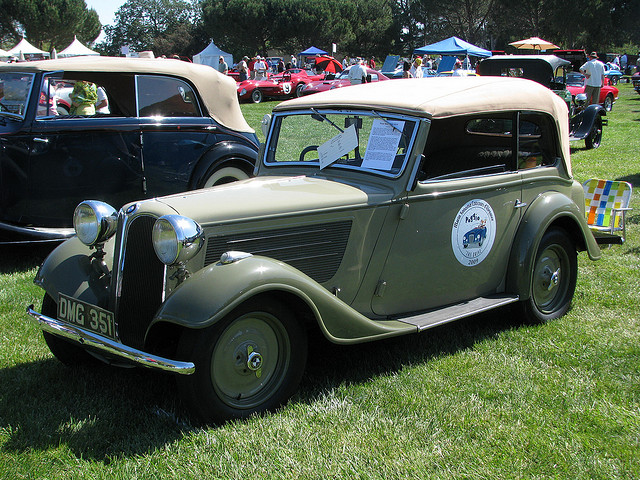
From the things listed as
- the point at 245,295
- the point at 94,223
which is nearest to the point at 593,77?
the point at 94,223

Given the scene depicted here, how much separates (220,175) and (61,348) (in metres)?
3.74

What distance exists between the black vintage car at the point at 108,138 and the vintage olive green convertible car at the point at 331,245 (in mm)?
2297

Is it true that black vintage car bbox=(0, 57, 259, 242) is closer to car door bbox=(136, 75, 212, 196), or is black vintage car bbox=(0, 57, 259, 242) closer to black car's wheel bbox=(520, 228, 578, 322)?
car door bbox=(136, 75, 212, 196)

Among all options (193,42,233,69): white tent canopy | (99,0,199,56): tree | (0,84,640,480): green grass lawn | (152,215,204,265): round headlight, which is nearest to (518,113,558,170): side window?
(0,84,640,480): green grass lawn

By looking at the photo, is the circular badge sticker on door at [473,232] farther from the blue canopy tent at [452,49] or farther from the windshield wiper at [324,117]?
the blue canopy tent at [452,49]

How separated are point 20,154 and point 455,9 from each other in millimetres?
63692

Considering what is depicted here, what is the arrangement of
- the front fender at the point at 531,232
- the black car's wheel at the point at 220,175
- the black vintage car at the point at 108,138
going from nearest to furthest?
the front fender at the point at 531,232, the black vintage car at the point at 108,138, the black car's wheel at the point at 220,175

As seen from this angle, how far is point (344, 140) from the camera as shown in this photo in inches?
157

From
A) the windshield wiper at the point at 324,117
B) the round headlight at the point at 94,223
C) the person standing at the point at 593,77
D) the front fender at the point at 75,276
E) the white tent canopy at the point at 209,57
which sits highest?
the white tent canopy at the point at 209,57

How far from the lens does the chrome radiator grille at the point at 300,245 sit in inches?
127

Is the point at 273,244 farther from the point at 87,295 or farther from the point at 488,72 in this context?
the point at 488,72

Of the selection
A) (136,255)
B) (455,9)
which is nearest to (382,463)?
(136,255)

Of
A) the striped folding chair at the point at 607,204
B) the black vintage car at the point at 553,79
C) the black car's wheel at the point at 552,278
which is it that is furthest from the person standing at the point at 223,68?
the black car's wheel at the point at 552,278

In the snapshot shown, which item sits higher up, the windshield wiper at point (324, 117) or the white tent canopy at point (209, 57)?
the white tent canopy at point (209, 57)
